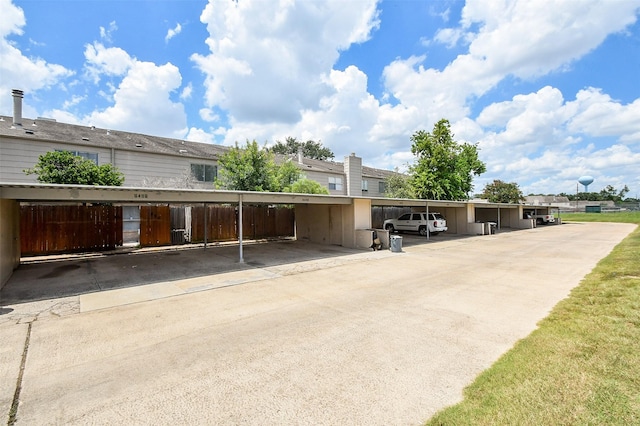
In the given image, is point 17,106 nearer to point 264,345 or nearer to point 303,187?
point 303,187

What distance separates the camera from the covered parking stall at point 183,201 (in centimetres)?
784

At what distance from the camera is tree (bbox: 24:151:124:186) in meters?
13.4

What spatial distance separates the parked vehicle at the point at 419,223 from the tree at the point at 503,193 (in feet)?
89.0

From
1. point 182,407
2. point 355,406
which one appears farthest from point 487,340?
point 182,407

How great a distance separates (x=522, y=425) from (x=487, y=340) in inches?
80.3

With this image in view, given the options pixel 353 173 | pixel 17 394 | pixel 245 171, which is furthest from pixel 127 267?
pixel 353 173

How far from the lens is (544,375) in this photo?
3.37 metres

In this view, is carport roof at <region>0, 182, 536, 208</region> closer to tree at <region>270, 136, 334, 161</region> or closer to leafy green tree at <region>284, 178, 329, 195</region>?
leafy green tree at <region>284, 178, 329, 195</region>

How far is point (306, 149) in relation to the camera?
1988 inches

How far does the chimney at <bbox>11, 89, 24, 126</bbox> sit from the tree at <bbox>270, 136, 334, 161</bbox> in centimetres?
3370

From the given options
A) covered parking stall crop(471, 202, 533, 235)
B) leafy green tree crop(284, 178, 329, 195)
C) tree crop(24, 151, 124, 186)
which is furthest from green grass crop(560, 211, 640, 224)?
tree crop(24, 151, 124, 186)


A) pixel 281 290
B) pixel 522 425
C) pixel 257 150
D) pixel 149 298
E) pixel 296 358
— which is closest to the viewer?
pixel 522 425

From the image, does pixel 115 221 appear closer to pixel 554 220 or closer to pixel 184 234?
pixel 184 234

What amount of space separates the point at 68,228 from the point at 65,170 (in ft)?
8.61
